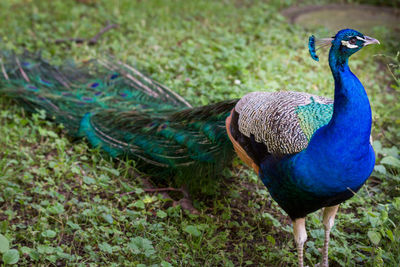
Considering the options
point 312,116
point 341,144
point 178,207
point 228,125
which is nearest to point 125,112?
point 178,207

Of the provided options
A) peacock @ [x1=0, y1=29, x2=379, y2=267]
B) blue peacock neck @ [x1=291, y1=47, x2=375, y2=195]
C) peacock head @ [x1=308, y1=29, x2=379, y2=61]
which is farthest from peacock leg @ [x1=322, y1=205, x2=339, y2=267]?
peacock head @ [x1=308, y1=29, x2=379, y2=61]

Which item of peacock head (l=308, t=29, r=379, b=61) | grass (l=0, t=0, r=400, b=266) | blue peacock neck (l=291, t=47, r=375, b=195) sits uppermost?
peacock head (l=308, t=29, r=379, b=61)

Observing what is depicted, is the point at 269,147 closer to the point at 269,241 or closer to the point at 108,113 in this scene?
the point at 269,241

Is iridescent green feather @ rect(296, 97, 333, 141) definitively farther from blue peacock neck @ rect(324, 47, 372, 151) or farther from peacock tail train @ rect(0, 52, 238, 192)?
peacock tail train @ rect(0, 52, 238, 192)

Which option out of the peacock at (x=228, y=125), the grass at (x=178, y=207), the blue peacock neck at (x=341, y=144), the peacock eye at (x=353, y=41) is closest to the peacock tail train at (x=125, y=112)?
the peacock at (x=228, y=125)

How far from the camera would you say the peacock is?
2.10 meters

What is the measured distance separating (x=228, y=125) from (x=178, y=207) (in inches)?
25.2

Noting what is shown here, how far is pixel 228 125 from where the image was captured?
2.82 meters

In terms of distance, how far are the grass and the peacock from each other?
6.3 inches

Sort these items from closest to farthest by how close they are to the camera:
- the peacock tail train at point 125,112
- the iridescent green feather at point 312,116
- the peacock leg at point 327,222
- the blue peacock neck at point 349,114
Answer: the blue peacock neck at point 349,114
the iridescent green feather at point 312,116
the peacock leg at point 327,222
the peacock tail train at point 125,112

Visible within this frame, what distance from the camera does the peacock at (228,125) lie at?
2100 mm

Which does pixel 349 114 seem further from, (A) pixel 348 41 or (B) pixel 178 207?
(B) pixel 178 207

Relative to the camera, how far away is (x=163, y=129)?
3273 millimetres

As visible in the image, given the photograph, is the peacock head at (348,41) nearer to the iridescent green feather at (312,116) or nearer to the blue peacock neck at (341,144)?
the blue peacock neck at (341,144)
